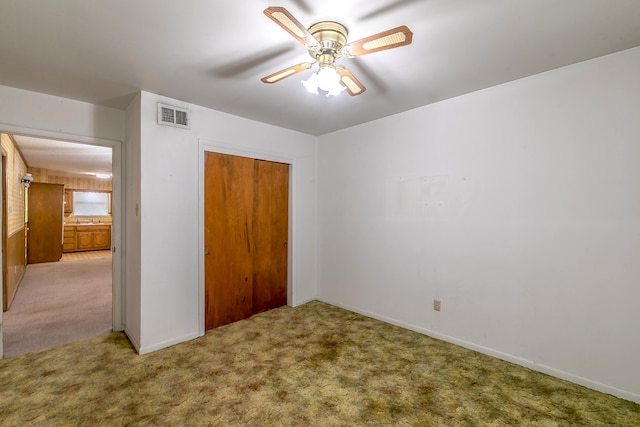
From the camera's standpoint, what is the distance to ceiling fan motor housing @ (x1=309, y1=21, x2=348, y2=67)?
1.63 meters

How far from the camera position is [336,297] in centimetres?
395

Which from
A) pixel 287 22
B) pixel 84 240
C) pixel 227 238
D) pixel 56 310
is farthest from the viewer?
pixel 84 240

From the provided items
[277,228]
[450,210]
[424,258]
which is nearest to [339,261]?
[277,228]

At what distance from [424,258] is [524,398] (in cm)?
137

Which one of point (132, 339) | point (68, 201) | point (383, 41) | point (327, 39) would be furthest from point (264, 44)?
point (68, 201)

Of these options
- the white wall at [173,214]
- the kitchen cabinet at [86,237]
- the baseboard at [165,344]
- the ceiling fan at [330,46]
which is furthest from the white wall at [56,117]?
the kitchen cabinet at [86,237]

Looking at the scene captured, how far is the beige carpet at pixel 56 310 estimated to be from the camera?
9.58 ft

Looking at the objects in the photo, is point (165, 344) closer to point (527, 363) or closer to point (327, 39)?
point (327, 39)

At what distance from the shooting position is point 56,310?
373cm

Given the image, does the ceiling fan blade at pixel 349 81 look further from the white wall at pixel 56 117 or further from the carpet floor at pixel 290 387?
A: the white wall at pixel 56 117

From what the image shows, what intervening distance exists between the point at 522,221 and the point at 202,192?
122 inches

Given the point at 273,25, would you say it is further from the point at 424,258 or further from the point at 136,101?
the point at 424,258

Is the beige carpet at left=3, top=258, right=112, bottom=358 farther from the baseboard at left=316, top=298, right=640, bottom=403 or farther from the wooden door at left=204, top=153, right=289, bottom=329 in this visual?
the baseboard at left=316, top=298, right=640, bottom=403

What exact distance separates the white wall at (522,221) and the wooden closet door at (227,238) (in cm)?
149
